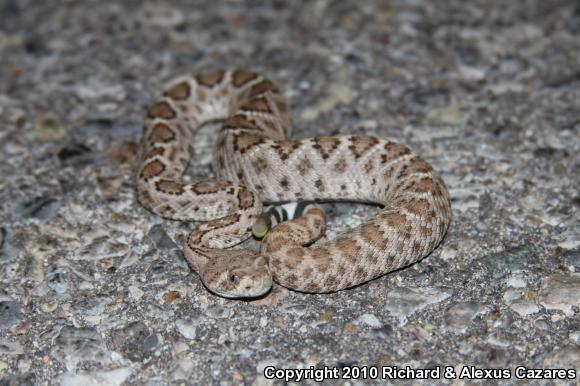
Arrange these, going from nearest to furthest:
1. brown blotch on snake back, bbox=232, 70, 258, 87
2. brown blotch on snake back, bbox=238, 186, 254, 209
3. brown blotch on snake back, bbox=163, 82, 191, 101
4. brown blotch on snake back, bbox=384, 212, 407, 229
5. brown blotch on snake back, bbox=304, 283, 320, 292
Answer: brown blotch on snake back, bbox=304, 283, 320, 292
brown blotch on snake back, bbox=384, 212, 407, 229
brown blotch on snake back, bbox=238, 186, 254, 209
brown blotch on snake back, bbox=163, 82, 191, 101
brown blotch on snake back, bbox=232, 70, 258, 87

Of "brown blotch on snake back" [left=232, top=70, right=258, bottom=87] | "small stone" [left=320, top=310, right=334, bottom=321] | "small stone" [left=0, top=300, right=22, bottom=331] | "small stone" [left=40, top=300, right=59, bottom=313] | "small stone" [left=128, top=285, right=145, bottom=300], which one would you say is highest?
"brown blotch on snake back" [left=232, top=70, right=258, bottom=87]

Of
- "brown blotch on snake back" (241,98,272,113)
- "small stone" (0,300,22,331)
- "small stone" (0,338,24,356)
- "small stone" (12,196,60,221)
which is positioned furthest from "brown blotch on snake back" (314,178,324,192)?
"small stone" (0,338,24,356)

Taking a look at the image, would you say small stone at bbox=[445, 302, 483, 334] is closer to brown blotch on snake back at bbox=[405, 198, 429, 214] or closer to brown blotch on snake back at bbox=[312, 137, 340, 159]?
brown blotch on snake back at bbox=[405, 198, 429, 214]

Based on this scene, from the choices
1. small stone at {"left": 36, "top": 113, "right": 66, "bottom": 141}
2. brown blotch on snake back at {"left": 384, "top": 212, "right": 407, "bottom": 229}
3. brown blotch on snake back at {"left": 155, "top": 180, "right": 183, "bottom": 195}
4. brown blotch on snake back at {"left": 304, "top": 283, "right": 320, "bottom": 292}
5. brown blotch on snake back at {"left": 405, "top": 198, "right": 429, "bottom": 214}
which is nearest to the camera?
brown blotch on snake back at {"left": 304, "top": 283, "right": 320, "bottom": 292}

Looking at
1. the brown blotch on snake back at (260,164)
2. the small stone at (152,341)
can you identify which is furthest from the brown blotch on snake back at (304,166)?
the small stone at (152,341)

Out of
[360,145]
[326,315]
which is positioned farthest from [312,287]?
[360,145]

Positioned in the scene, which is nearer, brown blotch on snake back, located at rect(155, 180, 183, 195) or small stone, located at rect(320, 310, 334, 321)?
small stone, located at rect(320, 310, 334, 321)

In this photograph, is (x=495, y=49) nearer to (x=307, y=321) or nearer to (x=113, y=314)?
(x=307, y=321)
